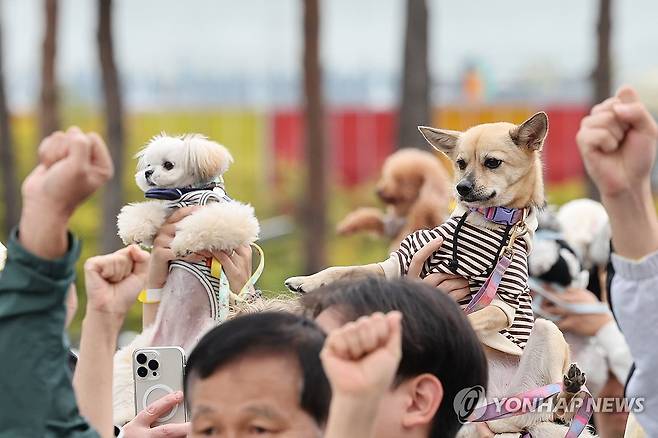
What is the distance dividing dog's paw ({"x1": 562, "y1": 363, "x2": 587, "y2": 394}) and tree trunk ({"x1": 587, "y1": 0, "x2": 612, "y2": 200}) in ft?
27.5

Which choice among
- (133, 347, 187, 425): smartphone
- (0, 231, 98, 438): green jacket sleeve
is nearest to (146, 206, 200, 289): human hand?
(133, 347, 187, 425): smartphone

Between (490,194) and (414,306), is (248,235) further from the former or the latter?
(414,306)

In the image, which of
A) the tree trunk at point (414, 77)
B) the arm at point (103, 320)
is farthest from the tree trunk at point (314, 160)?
the arm at point (103, 320)

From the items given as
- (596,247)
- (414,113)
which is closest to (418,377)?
(596,247)

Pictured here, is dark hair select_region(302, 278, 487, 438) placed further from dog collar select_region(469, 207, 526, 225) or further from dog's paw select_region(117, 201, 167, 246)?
dog's paw select_region(117, 201, 167, 246)

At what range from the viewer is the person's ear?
7.19ft

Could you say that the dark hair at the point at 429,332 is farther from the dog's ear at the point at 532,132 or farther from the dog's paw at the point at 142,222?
the dog's paw at the point at 142,222

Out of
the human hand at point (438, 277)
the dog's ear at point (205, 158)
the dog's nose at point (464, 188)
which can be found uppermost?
the dog's ear at point (205, 158)

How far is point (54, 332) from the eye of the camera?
1.95 meters

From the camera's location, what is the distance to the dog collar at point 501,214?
3443 mm

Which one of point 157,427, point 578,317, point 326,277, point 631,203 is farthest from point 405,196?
point 631,203

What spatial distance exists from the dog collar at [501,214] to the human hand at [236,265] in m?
0.75

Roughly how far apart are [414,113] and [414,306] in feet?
30.9

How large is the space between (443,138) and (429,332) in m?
1.60
